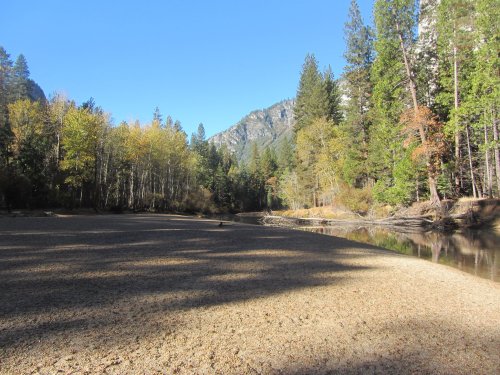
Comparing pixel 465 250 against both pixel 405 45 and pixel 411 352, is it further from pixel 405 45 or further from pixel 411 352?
pixel 405 45

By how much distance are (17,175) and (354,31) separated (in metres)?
40.3

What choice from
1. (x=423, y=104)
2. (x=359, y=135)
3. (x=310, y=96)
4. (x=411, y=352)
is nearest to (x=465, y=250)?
(x=411, y=352)

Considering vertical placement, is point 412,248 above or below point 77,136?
below

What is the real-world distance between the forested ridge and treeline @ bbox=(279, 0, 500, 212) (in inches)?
4.3

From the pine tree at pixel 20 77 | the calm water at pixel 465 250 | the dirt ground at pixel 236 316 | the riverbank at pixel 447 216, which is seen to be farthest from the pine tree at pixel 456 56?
the pine tree at pixel 20 77

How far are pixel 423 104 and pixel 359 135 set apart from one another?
7617mm

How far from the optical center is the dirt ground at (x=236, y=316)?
3.65 m

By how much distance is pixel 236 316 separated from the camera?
4.99 metres

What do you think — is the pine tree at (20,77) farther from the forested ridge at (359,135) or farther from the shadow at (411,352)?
the shadow at (411,352)

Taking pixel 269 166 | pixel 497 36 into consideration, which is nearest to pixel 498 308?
pixel 497 36

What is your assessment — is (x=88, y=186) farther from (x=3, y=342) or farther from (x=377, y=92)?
(x=3, y=342)

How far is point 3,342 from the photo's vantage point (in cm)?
377

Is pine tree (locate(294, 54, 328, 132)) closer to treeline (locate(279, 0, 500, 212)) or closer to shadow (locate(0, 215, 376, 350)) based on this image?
treeline (locate(279, 0, 500, 212))

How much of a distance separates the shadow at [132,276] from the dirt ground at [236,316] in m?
0.03
